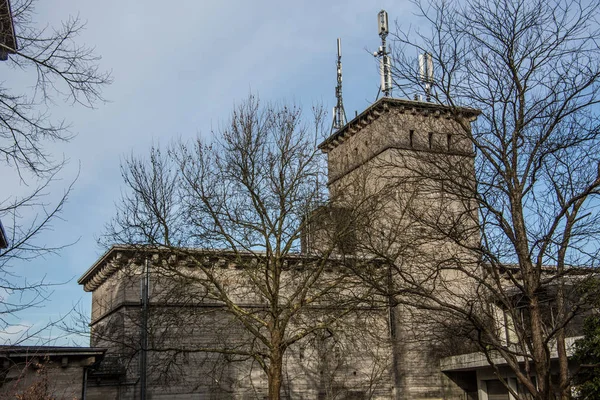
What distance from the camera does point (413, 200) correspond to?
11.4m

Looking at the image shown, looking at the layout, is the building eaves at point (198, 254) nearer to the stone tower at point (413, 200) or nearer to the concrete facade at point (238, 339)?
the concrete facade at point (238, 339)

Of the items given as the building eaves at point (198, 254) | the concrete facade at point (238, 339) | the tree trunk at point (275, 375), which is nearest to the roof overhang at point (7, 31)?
the building eaves at point (198, 254)

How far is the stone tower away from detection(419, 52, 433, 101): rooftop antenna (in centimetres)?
28

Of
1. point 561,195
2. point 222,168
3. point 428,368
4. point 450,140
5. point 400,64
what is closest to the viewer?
point 561,195

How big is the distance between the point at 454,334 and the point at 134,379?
17.7 m

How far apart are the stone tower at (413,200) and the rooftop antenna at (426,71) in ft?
0.93

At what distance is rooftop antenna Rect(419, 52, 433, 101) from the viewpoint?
8406 millimetres

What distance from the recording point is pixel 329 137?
18688 millimetres

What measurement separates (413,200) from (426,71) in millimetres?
3309

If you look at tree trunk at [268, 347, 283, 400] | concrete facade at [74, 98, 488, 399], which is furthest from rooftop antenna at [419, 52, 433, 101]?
tree trunk at [268, 347, 283, 400]

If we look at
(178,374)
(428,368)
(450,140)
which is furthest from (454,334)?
(428,368)

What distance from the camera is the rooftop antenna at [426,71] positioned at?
8406mm

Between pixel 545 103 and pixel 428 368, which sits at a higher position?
pixel 545 103

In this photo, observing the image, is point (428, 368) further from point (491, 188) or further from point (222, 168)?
point (491, 188)
